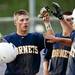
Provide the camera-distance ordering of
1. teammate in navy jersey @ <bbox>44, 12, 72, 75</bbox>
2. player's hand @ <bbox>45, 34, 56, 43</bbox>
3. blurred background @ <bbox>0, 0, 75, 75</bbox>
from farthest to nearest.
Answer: blurred background @ <bbox>0, 0, 75, 75</bbox> → teammate in navy jersey @ <bbox>44, 12, 72, 75</bbox> → player's hand @ <bbox>45, 34, 56, 43</bbox>

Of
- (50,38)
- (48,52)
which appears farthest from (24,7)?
(50,38)

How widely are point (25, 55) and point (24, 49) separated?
0.08 meters

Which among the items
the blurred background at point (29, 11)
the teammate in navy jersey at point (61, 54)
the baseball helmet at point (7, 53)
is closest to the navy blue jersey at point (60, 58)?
the teammate in navy jersey at point (61, 54)

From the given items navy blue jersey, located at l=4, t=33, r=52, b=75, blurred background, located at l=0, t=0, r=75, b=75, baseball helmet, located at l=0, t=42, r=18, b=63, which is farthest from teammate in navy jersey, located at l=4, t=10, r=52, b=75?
blurred background, located at l=0, t=0, r=75, b=75

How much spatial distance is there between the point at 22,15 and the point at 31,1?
20.0ft

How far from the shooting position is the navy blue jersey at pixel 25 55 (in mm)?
6762

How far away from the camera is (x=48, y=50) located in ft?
23.3

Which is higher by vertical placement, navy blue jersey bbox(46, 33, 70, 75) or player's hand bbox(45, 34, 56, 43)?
player's hand bbox(45, 34, 56, 43)

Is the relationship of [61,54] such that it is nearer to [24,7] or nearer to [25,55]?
[25,55]

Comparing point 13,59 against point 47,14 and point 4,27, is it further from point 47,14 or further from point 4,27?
point 4,27

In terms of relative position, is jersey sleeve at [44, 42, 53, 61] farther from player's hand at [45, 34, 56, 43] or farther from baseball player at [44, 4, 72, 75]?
player's hand at [45, 34, 56, 43]

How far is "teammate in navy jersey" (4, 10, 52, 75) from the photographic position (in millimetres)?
6766

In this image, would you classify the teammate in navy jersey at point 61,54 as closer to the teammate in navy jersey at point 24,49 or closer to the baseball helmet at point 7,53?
the teammate in navy jersey at point 24,49

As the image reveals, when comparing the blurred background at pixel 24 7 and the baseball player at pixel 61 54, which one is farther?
the blurred background at pixel 24 7
